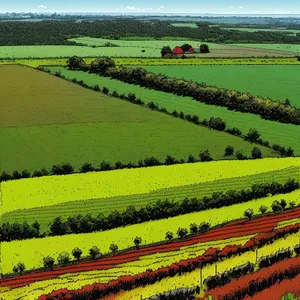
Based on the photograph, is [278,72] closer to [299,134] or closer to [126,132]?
[299,134]

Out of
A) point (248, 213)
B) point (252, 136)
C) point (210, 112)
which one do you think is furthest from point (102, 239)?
point (210, 112)

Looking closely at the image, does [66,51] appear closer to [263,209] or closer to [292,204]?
[292,204]

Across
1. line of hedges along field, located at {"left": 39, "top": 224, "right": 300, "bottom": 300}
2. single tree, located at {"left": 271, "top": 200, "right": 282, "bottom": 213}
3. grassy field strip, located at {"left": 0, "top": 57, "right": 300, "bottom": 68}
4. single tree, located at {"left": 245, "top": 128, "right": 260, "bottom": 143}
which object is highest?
grassy field strip, located at {"left": 0, "top": 57, "right": 300, "bottom": 68}

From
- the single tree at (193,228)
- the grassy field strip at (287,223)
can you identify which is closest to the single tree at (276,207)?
the grassy field strip at (287,223)

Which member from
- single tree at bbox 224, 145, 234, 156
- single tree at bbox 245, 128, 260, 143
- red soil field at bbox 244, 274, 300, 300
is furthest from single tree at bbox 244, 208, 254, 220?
single tree at bbox 245, 128, 260, 143

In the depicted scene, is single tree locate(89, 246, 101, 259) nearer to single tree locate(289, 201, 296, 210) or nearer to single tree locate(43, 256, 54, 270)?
single tree locate(43, 256, 54, 270)

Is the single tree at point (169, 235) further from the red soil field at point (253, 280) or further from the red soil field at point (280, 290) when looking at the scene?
the red soil field at point (280, 290)

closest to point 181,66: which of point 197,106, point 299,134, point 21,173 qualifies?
point 197,106
